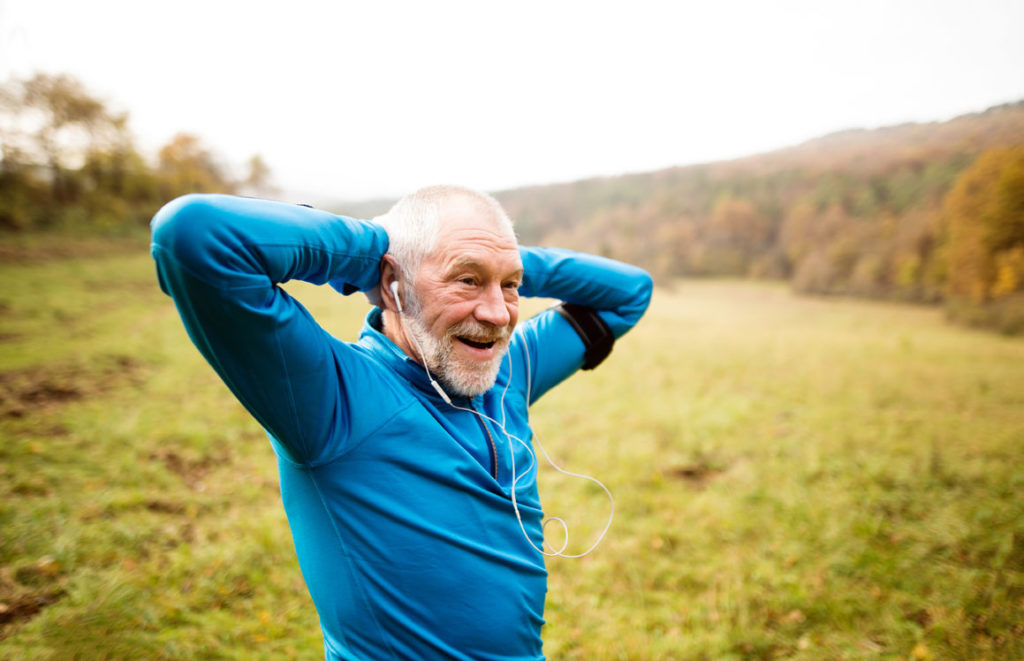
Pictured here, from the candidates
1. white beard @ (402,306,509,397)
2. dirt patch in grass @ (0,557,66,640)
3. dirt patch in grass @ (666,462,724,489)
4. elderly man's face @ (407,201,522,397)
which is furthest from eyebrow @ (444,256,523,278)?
dirt patch in grass @ (666,462,724,489)

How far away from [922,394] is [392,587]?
946 centimetres

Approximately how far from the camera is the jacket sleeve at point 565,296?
6.91 feet

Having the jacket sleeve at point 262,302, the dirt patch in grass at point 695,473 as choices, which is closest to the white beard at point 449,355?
the jacket sleeve at point 262,302

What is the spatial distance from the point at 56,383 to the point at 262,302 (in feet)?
27.3

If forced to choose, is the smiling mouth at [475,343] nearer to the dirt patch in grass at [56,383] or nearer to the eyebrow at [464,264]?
the eyebrow at [464,264]

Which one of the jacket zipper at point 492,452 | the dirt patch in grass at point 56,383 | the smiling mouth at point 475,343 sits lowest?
the dirt patch in grass at point 56,383

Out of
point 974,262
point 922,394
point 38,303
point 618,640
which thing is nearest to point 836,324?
point 974,262

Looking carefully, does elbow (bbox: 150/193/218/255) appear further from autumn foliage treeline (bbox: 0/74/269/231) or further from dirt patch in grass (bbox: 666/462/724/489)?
autumn foliage treeline (bbox: 0/74/269/231)

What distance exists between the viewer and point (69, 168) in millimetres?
22688

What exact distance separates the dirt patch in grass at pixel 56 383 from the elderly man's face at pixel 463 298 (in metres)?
7.02

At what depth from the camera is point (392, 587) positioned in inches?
54.0

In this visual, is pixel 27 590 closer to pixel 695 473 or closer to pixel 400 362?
pixel 400 362

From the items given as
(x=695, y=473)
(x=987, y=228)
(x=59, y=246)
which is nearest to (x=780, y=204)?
(x=987, y=228)

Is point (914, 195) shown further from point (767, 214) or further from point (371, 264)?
point (371, 264)
